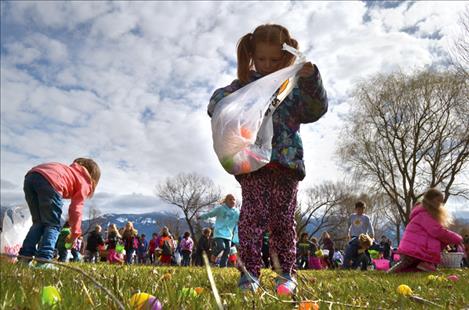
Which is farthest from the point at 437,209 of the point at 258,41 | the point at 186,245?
the point at 186,245

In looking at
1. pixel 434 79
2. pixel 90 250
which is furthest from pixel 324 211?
pixel 90 250

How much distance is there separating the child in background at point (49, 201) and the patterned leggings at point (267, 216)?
214cm

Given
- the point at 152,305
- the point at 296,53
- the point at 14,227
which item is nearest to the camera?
the point at 152,305

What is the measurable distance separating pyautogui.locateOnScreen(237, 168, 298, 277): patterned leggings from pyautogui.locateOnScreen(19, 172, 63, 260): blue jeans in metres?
2.17

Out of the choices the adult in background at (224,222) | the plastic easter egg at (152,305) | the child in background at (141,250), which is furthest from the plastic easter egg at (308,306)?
the child in background at (141,250)

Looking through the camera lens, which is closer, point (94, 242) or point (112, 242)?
point (112, 242)

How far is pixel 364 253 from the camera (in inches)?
448

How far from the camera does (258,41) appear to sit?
313cm

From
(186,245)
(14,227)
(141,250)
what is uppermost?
(14,227)

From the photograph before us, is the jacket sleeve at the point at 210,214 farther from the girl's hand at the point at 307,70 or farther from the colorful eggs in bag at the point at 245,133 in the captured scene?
the colorful eggs in bag at the point at 245,133

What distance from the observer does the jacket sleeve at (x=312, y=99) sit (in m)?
3.04

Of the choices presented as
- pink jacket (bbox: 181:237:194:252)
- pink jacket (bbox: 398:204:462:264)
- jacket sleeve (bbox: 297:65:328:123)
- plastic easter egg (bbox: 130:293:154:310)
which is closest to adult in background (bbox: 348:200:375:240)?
pink jacket (bbox: 398:204:462:264)

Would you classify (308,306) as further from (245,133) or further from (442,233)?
(442,233)

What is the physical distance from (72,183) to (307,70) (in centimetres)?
285
